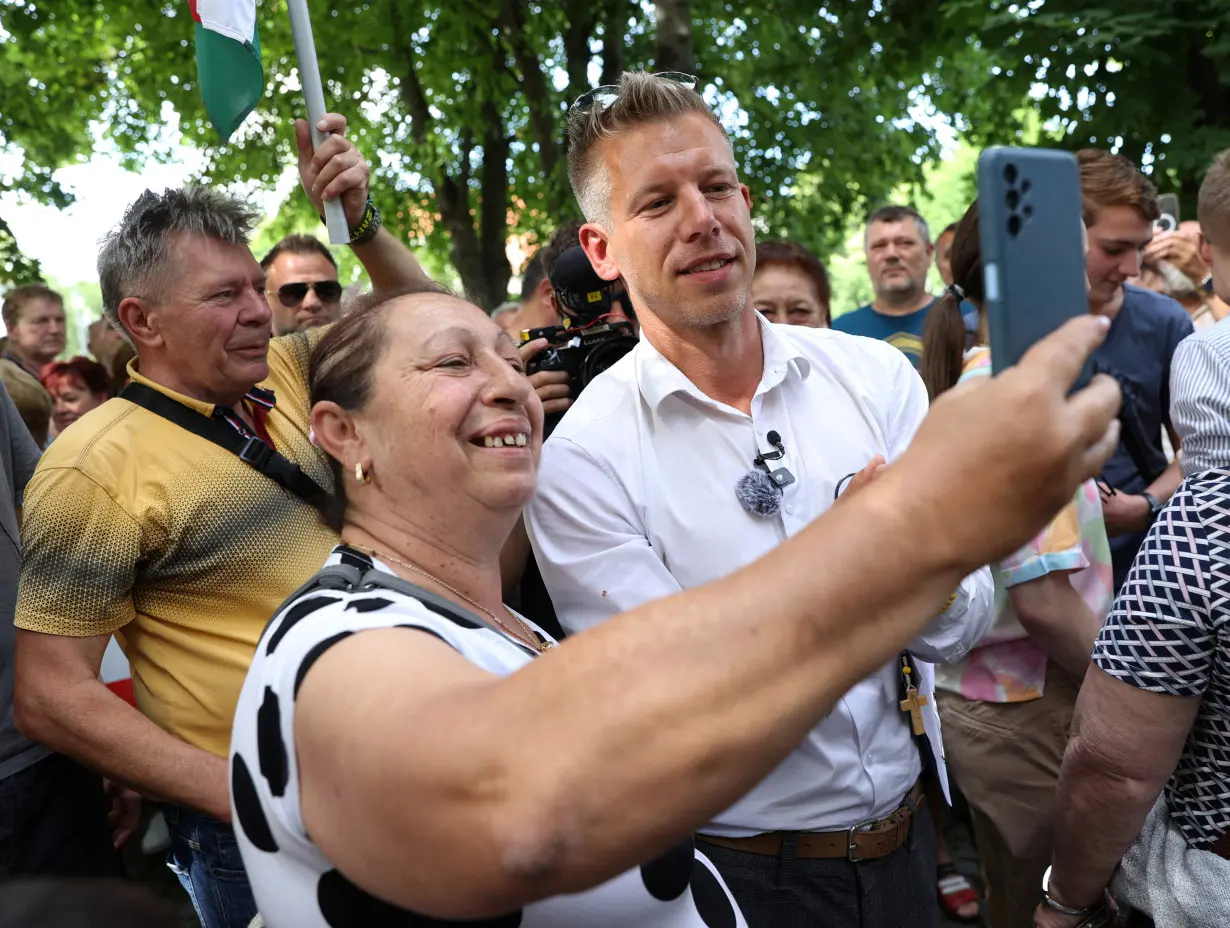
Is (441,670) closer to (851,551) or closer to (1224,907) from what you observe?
(851,551)

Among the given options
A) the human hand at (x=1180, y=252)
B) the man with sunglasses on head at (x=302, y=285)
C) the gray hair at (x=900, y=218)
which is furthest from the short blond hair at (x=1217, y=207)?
the man with sunglasses on head at (x=302, y=285)

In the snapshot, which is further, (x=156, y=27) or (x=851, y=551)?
(x=156, y=27)

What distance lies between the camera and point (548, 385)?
271cm

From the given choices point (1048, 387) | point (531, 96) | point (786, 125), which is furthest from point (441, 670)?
point (786, 125)

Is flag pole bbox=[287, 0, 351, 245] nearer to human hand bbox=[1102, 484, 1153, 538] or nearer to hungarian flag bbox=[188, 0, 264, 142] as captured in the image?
hungarian flag bbox=[188, 0, 264, 142]

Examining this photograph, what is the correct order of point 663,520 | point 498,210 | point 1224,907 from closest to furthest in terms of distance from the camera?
1. point 1224,907
2. point 663,520
3. point 498,210

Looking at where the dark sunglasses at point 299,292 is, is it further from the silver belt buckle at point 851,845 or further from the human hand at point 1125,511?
the silver belt buckle at point 851,845

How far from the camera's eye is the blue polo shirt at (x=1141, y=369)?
3977 mm

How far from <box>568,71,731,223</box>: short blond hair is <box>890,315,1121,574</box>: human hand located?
1600mm

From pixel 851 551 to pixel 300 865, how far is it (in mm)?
726

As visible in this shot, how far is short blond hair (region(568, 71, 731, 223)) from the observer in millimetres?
2348

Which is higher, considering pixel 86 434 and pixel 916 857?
pixel 86 434

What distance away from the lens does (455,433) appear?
Answer: 1626 millimetres

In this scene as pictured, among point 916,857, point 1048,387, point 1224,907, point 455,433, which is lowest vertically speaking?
point 916,857
